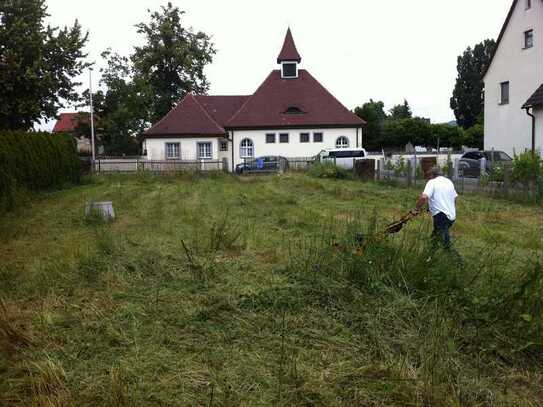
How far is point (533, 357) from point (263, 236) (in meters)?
5.26

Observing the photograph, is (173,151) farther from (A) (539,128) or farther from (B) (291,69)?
(A) (539,128)

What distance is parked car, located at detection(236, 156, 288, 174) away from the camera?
33.3 m

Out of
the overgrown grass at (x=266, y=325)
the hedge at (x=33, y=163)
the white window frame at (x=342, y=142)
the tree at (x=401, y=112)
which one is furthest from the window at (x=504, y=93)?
the tree at (x=401, y=112)

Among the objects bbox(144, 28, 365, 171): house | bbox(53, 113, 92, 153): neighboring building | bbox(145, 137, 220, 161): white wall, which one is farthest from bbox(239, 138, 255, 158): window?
bbox(53, 113, 92, 153): neighboring building

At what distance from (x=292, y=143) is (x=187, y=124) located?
8252mm

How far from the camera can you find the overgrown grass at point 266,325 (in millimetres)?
3623

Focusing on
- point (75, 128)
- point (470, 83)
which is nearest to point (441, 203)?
point (75, 128)

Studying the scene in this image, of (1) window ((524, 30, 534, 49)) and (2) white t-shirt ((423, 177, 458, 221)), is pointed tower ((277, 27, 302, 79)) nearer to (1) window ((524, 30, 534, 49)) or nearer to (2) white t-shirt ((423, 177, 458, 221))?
(1) window ((524, 30, 534, 49))

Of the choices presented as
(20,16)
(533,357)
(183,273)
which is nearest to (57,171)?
(20,16)

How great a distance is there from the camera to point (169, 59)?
5059cm

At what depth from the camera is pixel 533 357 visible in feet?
14.1

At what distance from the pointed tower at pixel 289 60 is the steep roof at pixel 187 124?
321 inches

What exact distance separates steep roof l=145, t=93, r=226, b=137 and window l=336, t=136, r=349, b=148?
8.99m

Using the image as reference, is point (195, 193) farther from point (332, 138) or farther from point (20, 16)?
point (332, 138)
